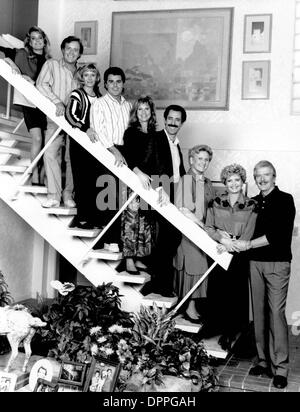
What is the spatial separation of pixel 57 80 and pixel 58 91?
0.09m

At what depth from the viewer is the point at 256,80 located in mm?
5289

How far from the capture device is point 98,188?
13.3 feet

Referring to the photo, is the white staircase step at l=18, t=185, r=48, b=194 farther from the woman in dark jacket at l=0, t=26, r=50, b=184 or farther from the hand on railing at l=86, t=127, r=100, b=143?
the hand on railing at l=86, t=127, r=100, b=143

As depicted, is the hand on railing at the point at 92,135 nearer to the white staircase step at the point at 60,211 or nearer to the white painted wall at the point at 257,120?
the white staircase step at the point at 60,211

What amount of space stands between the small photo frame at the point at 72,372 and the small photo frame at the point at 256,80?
3.37m

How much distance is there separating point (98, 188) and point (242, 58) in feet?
7.69

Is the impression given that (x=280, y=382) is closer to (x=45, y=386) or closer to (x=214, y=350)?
(x=214, y=350)

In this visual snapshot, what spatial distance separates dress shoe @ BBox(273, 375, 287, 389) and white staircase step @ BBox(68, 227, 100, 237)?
163 centimetres

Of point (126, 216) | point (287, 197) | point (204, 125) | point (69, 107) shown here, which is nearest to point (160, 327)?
point (126, 216)

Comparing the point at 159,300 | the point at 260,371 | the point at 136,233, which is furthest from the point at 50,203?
the point at 260,371

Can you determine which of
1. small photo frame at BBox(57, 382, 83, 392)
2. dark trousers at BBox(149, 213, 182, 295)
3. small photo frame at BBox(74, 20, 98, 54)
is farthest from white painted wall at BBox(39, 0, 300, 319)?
small photo frame at BBox(57, 382, 83, 392)

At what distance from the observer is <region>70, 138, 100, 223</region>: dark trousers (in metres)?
4.05
